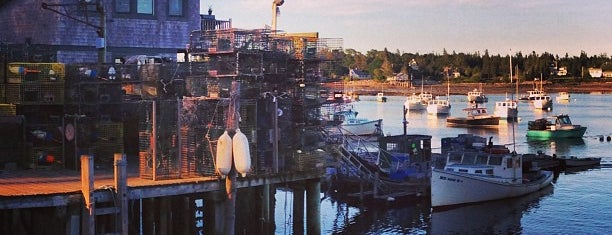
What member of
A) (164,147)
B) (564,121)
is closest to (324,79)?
(164,147)

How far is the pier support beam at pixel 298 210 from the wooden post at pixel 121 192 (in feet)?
22.9

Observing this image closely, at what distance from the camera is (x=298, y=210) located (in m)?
A: 26.2

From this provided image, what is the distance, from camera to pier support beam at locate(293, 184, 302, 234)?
85.4 feet

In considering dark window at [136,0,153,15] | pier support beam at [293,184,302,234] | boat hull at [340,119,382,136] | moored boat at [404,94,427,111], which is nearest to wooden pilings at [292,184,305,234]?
pier support beam at [293,184,302,234]

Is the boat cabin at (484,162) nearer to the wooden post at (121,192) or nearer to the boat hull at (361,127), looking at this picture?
the wooden post at (121,192)

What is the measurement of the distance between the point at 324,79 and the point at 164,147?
7.09m

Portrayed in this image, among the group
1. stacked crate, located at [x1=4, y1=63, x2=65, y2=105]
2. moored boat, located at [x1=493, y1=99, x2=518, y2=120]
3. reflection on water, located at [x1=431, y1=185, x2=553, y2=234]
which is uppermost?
stacked crate, located at [x1=4, y1=63, x2=65, y2=105]

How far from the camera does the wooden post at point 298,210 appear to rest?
26031 millimetres

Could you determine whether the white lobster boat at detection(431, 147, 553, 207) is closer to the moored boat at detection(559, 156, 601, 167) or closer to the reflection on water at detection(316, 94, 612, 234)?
the reflection on water at detection(316, 94, 612, 234)

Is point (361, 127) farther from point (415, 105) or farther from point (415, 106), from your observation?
point (415, 105)

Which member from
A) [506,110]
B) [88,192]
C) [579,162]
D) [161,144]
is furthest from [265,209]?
[506,110]

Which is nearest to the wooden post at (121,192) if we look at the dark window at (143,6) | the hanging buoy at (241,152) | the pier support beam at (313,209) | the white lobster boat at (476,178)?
the hanging buoy at (241,152)

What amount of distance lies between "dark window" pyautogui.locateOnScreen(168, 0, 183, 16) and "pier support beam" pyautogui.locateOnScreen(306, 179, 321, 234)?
13965 millimetres

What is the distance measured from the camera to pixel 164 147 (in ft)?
76.0
